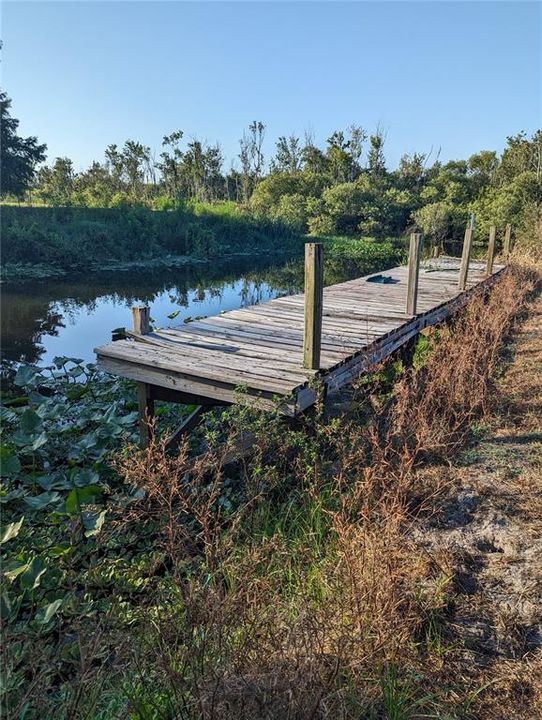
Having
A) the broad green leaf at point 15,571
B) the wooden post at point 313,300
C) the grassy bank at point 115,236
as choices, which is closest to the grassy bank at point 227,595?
the broad green leaf at point 15,571

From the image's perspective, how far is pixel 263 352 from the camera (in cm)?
428

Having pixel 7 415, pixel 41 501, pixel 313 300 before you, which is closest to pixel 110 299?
pixel 7 415

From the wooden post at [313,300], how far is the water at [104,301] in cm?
515

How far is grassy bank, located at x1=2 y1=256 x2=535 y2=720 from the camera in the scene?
152cm

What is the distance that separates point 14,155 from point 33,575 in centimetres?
2336

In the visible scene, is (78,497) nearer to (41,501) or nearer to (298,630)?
(41,501)

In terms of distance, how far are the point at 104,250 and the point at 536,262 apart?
14.7 metres

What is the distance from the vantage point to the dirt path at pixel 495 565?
1.80m

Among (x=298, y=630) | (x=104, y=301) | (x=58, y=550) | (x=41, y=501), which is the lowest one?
(x=104, y=301)

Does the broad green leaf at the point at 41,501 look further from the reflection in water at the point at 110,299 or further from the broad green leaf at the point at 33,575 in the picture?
the reflection in water at the point at 110,299

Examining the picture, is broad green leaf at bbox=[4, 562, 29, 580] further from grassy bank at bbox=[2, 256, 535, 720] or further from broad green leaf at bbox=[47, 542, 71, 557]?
broad green leaf at bbox=[47, 542, 71, 557]

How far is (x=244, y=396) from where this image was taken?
3.40 meters

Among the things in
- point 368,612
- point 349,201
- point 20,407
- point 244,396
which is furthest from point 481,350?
point 349,201

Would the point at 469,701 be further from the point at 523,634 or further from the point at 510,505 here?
the point at 510,505
